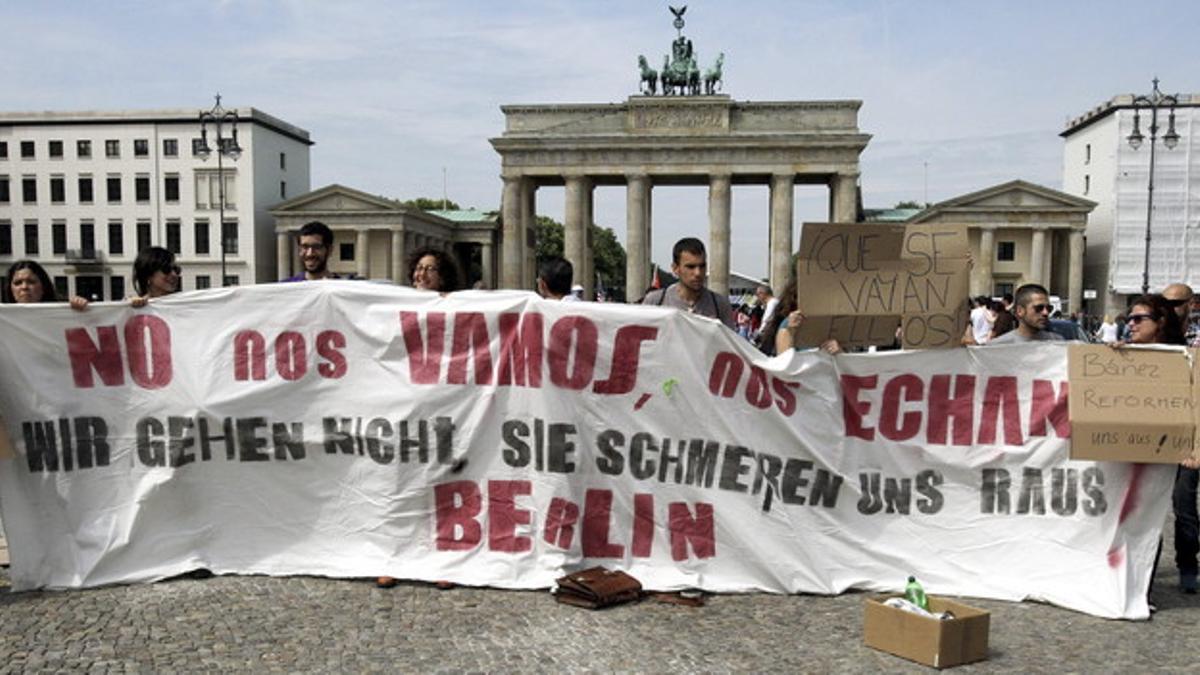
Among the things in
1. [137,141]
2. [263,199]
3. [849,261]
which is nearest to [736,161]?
[263,199]

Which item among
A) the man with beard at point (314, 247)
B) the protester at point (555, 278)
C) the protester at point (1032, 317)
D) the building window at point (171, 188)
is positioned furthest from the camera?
the building window at point (171, 188)

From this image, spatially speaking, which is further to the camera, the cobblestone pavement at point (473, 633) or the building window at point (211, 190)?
the building window at point (211, 190)

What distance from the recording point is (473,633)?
18.3 ft

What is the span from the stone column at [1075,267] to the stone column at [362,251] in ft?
165

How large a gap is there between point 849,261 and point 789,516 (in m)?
1.72

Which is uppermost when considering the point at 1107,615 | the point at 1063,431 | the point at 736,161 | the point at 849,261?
the point at 736,161

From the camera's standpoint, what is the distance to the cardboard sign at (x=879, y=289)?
21.9 feet

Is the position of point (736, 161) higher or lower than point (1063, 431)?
higher

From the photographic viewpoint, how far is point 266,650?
5234 mm

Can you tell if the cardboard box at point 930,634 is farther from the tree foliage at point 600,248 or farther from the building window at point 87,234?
the tree foliage at point 600,248

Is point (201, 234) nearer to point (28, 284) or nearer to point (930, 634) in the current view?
point (28, 284)

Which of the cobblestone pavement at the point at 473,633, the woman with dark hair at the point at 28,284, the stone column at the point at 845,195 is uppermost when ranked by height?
the stone column at the point at 845,195

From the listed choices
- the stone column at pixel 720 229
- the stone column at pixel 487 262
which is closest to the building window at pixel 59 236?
the stone column at pixel 487 262

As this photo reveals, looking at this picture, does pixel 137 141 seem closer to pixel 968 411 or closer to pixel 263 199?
pixel 263 199
